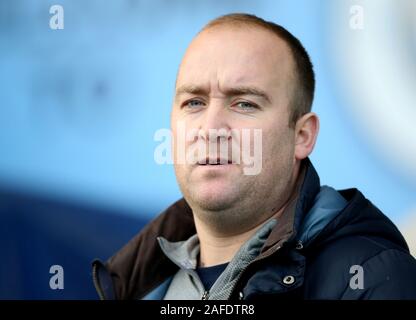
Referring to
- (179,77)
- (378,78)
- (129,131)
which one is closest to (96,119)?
(129,131)

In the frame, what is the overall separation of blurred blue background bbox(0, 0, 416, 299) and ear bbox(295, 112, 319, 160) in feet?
0.42

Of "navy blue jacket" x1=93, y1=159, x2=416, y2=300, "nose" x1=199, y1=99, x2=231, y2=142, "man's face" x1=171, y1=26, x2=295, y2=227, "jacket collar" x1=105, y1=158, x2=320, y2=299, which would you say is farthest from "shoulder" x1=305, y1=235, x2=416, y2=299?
"nose" x1=199, y1=99, x2=231, y2=142

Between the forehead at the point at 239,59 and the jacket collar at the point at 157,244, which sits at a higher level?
the forehead at the point at 239,59

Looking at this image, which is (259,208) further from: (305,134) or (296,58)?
(296,58)

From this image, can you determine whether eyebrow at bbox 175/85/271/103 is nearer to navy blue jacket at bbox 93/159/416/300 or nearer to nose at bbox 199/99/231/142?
nose at bbox 199/99/231/142

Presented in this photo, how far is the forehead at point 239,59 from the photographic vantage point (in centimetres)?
177

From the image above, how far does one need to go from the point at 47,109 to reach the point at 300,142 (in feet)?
2.56

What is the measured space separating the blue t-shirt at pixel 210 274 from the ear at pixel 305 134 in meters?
0.33

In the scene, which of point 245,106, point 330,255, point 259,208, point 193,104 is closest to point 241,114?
point 245,106

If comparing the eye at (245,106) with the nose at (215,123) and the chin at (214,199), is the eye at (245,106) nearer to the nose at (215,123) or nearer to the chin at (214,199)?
the nose at (215,123)

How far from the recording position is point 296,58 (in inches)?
72.9

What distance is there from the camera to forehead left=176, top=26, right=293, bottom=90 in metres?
1.77

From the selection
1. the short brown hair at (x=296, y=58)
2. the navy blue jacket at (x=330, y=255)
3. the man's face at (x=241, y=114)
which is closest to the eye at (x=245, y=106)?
the man's face at (x=241, y=114)
